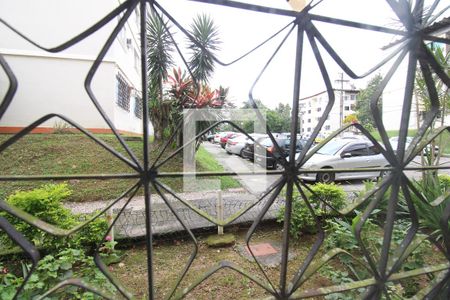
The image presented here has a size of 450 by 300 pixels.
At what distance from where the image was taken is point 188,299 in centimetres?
166

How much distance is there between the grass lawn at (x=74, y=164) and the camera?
4141 millimetres

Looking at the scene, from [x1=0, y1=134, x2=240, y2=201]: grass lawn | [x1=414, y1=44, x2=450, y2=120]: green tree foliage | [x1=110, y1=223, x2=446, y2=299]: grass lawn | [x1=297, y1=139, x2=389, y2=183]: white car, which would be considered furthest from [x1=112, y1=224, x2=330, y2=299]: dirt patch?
[x1=297, y1=139, x2=389, y2=183]: white car

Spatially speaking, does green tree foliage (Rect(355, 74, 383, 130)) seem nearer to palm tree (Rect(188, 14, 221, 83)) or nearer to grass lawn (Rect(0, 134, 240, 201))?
palm tree (Rect(188, 14, 221, 83))

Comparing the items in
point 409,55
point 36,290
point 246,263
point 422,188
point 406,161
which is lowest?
point 246,263

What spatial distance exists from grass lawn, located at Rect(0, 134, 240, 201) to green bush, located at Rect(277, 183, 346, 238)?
2006 mm

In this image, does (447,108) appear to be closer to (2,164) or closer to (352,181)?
(352,181)

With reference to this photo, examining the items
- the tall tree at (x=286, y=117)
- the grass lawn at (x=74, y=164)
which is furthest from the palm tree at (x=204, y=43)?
the grass lawn at (x=74, y=164)

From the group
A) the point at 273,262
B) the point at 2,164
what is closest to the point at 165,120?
the point at 273,262

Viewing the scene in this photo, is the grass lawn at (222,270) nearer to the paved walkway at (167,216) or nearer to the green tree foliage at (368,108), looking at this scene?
the paved walkway at (167,216)

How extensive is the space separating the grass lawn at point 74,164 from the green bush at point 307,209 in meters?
2.01

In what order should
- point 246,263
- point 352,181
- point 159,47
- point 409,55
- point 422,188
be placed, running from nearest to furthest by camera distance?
point 409,55, point 246,263, point 159,47, point 422,188, point 352,181

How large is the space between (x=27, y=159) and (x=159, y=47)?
12.6 feet

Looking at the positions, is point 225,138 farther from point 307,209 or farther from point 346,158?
point 307,209

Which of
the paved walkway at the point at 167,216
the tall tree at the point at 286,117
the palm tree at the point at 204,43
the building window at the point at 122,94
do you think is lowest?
the paved walkway at the point at 167,216
